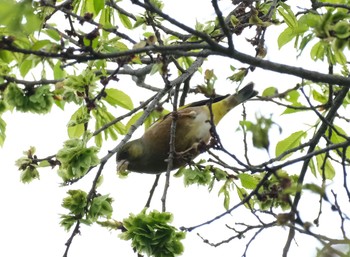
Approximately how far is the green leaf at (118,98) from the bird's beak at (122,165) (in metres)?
0.67

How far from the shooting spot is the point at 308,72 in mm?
2943

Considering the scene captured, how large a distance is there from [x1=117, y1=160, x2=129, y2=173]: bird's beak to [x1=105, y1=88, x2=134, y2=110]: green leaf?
67 centimetres

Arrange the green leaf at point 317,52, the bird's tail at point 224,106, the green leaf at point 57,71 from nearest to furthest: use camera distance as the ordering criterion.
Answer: the green leaf at point 317,52
the green leaf at point 57,71
the bird's tail at point 224,106

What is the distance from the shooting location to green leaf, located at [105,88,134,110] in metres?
4.29

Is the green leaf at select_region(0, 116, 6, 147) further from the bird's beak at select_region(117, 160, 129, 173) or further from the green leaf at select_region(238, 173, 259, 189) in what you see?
the green leaf at select_region(238, 173, 259, 189)

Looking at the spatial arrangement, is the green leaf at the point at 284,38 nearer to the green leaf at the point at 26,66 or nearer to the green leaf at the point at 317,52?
the green leaf at the point at 317,52

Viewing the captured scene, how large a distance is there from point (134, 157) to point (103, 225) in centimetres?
164

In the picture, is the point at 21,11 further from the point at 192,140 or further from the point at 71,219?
the point at 192,140

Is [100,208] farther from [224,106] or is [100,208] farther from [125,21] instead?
[224,106]

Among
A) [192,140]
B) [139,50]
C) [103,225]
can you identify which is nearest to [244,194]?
[192,140]

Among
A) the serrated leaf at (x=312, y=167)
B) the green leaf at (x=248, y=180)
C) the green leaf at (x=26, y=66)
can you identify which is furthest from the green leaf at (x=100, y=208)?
the serrated leaf at (x=312, y=167)

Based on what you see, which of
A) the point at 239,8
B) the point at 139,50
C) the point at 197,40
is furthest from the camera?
the point at 239,8

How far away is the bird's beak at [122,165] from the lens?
15.9 ft

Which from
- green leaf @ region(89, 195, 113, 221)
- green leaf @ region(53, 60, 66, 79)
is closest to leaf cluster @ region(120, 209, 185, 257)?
green leaf @ region(89, 195, 113, 221)
